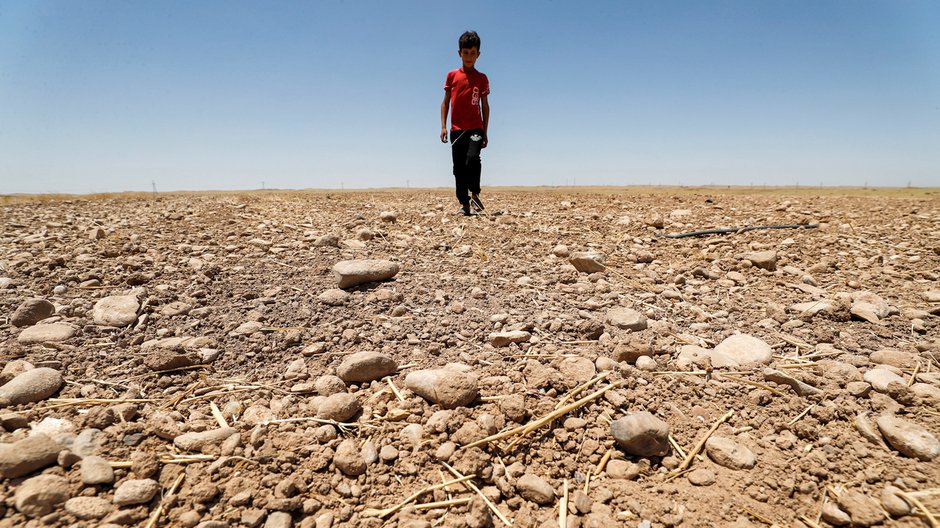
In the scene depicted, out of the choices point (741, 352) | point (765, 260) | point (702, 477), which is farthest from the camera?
point (765, 260)

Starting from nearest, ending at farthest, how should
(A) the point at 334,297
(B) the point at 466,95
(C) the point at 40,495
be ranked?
(C) the point at 40,495, (A) the point at 334,297, (B) the point at 466,95

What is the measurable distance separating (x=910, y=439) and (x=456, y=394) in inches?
63.5

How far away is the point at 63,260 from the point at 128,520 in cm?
307

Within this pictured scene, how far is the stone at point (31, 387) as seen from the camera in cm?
161

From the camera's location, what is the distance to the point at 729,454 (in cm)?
155

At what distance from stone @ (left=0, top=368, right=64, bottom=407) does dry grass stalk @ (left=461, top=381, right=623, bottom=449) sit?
1.66 metres

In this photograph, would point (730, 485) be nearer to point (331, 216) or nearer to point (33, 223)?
point (331, 216)

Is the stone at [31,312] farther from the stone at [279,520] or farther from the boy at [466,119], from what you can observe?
the boy at [466,119]

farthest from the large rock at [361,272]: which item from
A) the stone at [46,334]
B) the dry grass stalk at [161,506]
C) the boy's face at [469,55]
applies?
the boy's face at [469,55]

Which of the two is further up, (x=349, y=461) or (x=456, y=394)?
(x=456, y=394)

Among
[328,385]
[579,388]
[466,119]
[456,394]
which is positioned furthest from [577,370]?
[466,119]

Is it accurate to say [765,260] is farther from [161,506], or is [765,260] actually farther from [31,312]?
[31,312]

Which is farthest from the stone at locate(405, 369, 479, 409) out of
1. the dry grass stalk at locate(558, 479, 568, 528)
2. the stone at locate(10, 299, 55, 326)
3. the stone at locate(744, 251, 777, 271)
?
the stone at locate(744, 251, 777, 271)

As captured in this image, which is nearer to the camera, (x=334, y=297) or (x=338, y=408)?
(x=338, y=408)
